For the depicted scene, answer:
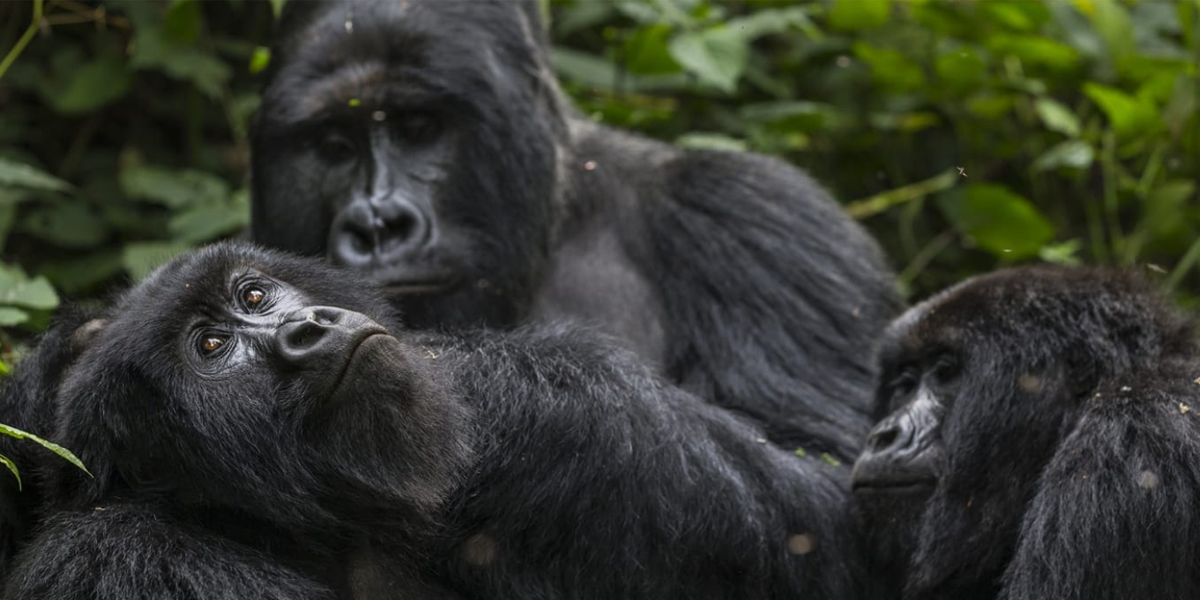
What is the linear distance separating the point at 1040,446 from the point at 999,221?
2303 millimetres

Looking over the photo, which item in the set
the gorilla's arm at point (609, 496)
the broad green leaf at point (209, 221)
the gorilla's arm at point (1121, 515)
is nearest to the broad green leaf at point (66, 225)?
the broad green leaf at point (209, 221)

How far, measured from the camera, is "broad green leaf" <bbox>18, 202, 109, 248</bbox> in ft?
18.6

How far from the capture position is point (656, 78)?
19.9 feet

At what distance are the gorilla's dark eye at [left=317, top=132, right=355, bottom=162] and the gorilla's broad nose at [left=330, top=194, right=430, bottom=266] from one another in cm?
25

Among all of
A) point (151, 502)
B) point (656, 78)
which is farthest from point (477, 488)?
point (656, 78)

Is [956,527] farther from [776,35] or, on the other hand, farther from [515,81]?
[776,35]

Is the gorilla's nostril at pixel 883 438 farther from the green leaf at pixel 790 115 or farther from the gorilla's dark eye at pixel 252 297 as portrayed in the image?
the green leaf at pixel 790 115

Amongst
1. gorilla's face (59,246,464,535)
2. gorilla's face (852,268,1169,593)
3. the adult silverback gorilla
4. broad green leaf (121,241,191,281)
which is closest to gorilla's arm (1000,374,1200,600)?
gorilla's face (852,268,1169,593)

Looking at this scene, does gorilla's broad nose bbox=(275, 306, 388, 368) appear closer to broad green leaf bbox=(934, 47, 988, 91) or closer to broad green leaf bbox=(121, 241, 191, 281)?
broad green leaf bbox=(121, 241, 191, 281)

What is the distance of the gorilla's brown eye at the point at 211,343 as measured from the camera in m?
3.19

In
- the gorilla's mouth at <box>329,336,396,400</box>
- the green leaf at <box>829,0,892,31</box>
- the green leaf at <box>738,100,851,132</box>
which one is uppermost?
the gorilla's mouth at <box>329,336,396,400</box>

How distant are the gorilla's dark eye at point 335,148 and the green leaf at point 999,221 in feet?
7.81

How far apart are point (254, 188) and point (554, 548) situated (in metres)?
1.66

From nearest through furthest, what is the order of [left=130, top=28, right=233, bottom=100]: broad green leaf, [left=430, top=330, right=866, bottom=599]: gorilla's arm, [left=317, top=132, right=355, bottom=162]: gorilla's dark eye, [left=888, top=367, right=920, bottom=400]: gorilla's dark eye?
[left=430, top=330, right=866, bottom=599]: gorilla's arm < [left=888, top=367, right=920, bottom=400]: gorilla's dark eye < [left=317, top=132, right=355, bottom=162]: gorilla's dark eye < [left=130, top=28, right=233, bottom=100]: broad green leaf
